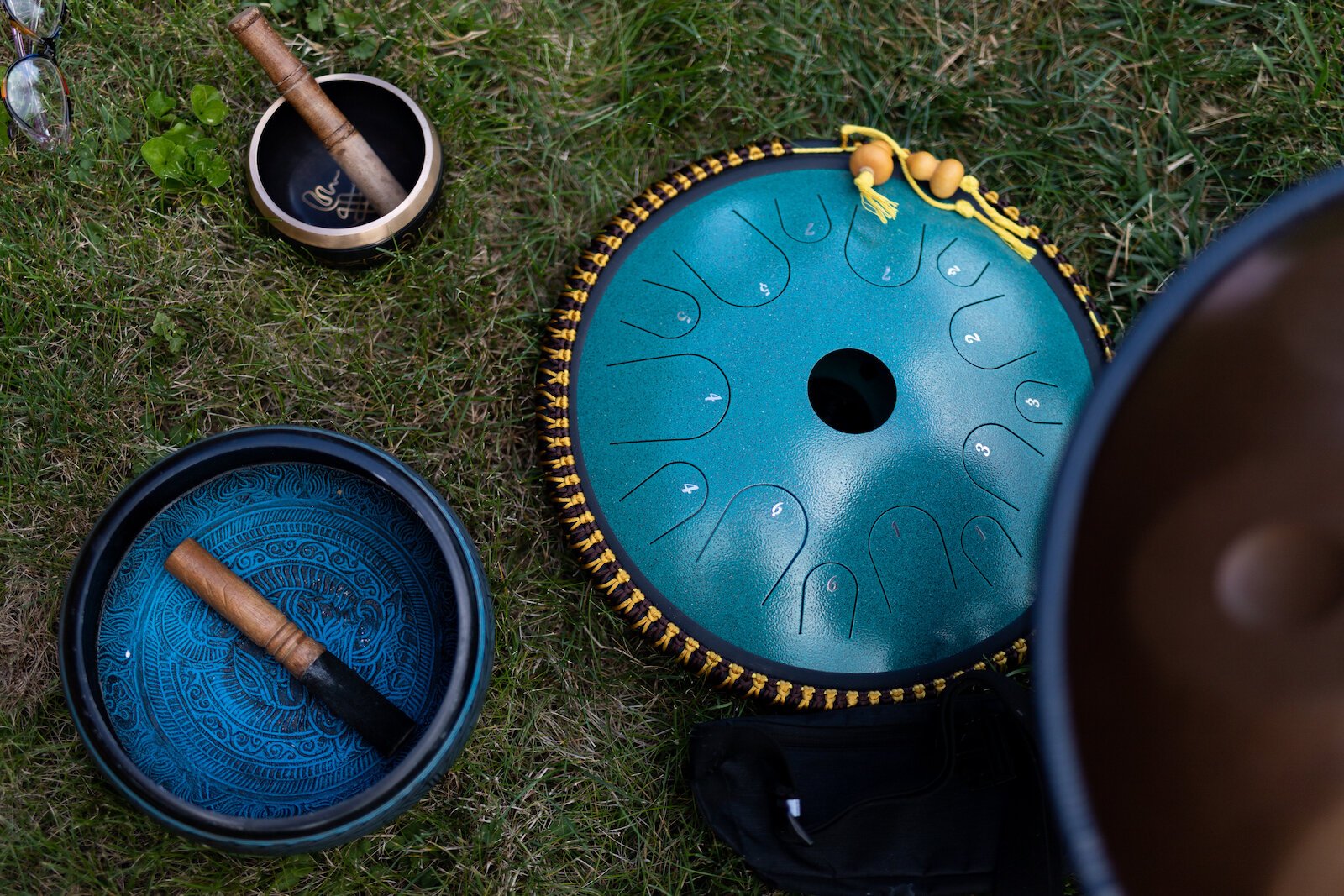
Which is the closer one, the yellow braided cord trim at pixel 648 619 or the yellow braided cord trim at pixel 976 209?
the yellow braided cord trim at pixel 648 619

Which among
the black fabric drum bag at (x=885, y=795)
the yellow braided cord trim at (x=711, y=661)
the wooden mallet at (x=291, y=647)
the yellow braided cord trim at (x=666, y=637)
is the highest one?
the wooden mallet at (x=291, y=647)

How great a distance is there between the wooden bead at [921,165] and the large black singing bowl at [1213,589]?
0.91 meters

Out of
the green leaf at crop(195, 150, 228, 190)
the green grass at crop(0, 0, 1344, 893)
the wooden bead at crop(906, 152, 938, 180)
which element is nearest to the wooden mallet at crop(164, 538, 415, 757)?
the green grass at crop(0, 0, 1344, 893)

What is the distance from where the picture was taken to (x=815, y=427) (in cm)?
140

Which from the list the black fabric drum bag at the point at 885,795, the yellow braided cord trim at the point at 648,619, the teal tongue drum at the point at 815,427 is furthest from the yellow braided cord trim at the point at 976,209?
the yellow braided cord trim at the point at 648,619

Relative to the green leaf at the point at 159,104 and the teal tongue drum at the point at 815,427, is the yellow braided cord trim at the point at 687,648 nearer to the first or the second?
the teal tongue drum at the point at 815,427

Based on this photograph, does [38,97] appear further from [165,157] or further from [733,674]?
[733,674]

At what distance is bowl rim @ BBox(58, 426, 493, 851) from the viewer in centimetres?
112

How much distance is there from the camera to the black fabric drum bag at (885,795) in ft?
4.57

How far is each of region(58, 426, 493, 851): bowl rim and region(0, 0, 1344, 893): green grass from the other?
1.19 feet

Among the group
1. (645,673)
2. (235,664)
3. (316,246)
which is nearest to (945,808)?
(645,673)

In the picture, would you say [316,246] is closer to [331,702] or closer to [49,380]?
[49,380]

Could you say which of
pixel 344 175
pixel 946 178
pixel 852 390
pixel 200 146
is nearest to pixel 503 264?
pixel 344 175

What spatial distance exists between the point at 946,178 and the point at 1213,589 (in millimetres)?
1035
